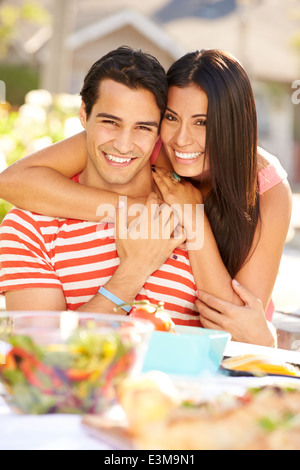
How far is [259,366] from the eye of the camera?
1.70m

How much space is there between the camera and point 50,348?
1.22m

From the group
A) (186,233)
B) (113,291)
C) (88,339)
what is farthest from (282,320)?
(88,339)

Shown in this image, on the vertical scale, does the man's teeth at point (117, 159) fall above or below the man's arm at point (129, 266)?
above

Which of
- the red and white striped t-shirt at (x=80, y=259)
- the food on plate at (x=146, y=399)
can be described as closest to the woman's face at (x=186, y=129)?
the red and white striped t-shirt at (x=80, y=259)

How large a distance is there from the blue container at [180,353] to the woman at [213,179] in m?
0.97

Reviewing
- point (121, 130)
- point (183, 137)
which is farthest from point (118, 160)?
point (183, 137)

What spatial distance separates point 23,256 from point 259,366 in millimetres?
1144

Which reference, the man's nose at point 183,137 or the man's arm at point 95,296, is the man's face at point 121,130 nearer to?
the man's nose at point 183,137

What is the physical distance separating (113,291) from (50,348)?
1223mm

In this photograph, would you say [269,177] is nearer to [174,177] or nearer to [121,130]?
[174,177]

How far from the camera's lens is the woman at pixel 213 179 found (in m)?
2.61

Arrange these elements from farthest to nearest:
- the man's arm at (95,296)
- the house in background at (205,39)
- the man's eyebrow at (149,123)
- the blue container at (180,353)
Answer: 1. the house in background at (205,39)
2. the man's eyebrow at (149,123)
3. the man's arm at (95,296)
4. the blue container at (180,353)
